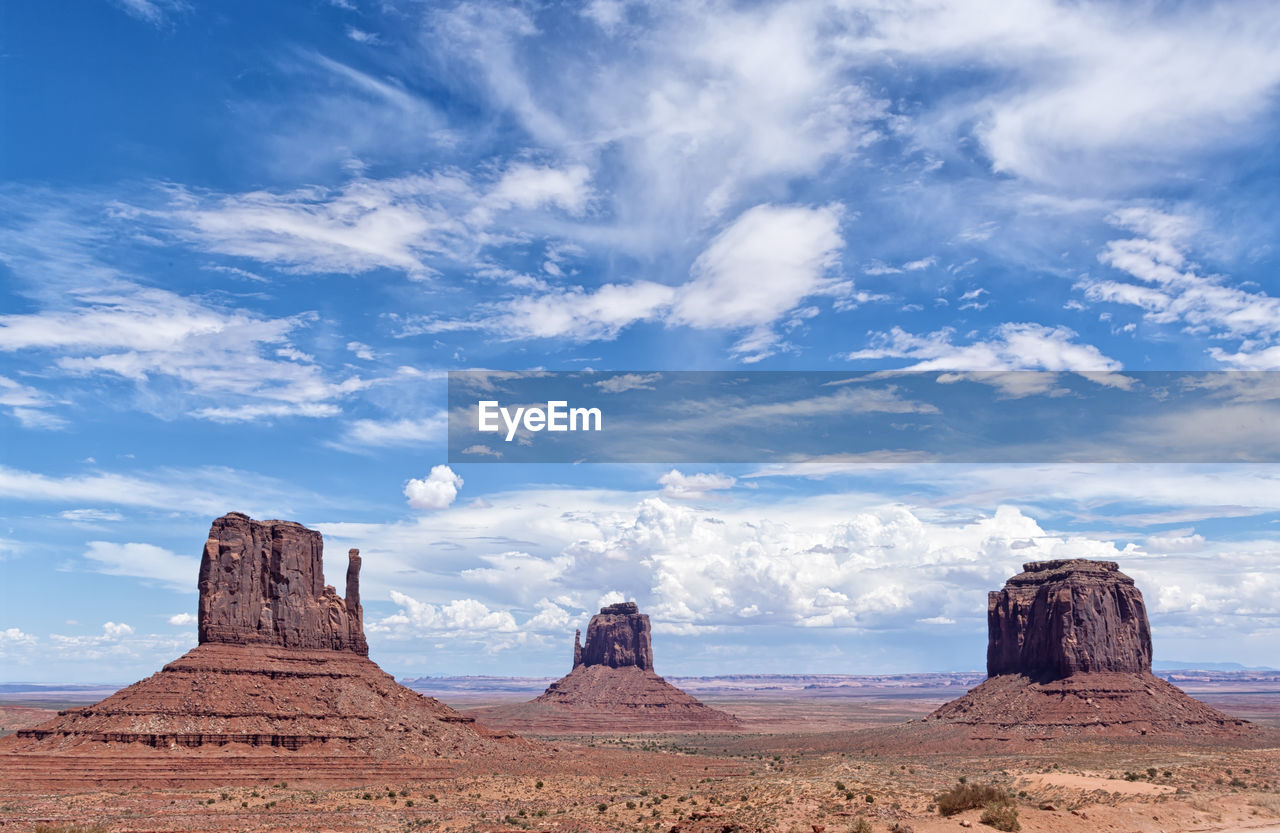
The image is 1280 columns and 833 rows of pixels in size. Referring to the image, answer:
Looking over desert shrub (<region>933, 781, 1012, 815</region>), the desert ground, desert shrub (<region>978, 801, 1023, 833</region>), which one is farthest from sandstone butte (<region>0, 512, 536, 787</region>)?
desert shrub (<region>978, 801, 1023, 833</region>)

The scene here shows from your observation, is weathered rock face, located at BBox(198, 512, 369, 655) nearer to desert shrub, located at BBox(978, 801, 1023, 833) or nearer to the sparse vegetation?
the sparse vegetation

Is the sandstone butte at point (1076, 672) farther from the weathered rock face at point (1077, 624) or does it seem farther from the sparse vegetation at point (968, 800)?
the sparse vegetation at point (968, 800)

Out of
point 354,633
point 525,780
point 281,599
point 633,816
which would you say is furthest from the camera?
point 354,633

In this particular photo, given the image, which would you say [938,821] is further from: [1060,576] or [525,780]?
[1060,576]

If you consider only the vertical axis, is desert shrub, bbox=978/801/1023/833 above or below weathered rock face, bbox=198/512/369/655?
below

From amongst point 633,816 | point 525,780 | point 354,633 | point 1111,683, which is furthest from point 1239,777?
point 354,633

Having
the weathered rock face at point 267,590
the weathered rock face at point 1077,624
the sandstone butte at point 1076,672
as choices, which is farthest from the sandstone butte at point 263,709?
the weathered rock face at point 1077,624

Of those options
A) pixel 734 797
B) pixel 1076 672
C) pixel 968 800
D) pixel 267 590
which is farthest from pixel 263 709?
pixel 1076 672
